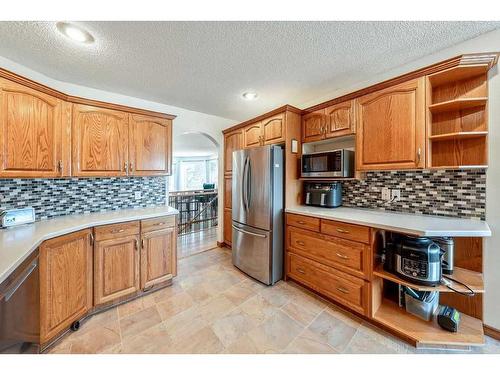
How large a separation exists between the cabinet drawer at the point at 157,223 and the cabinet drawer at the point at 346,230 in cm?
161

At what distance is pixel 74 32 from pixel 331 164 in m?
2.43

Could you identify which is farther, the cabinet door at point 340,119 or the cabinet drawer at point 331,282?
the cabinet door at point 340,119

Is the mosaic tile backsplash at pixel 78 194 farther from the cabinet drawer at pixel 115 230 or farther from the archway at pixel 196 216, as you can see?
the archway at pixel 196 216

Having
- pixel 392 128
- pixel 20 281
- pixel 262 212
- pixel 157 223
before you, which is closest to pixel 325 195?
pixel 262 212

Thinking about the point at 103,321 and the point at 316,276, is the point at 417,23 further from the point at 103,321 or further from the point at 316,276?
the point at 103,321

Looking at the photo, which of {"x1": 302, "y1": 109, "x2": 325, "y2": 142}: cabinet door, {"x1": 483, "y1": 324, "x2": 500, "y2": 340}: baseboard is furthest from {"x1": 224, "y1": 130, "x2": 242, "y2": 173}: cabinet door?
{"x1": 483, "y1": 324, "x2": 500, "y2": 340}: baseboard

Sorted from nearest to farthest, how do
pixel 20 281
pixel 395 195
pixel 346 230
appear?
pixel 20 281, pixel 346 230, pixel 395 195

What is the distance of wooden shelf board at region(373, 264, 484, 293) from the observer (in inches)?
55.6

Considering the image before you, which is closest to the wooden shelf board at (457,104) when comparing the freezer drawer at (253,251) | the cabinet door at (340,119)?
the cabinet door at (340,119)

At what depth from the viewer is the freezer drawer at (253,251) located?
2.28 m

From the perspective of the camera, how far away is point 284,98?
2.68m

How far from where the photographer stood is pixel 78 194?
2.15 metres

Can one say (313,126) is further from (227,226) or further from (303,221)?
(227,226)
